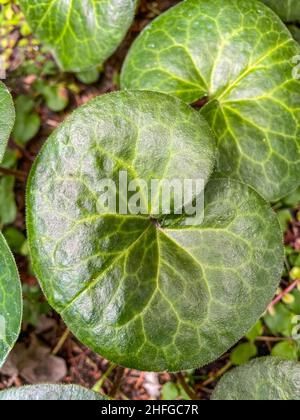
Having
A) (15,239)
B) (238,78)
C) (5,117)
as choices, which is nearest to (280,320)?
(238,78)

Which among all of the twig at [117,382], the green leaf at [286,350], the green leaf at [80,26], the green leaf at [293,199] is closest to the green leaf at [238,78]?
the green leaf at [80,26]

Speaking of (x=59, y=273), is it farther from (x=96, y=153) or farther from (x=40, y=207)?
(x=96, y=153)

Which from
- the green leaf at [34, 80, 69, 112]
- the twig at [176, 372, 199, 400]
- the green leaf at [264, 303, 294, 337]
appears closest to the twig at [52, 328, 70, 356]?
the twig at [176, 372, 199, 400]

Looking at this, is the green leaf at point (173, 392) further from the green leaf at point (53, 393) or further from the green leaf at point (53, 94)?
the green leaf at point (53, 94)

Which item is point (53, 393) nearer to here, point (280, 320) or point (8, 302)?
point (8, 302)

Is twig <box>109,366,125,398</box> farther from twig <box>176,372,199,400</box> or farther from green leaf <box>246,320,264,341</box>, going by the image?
green leaf <box>246,320,264,341</box>

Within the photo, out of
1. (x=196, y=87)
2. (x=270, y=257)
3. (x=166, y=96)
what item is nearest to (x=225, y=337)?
(x=270, y=257)
